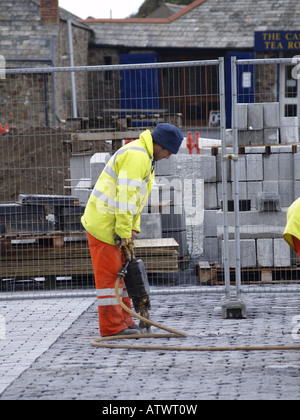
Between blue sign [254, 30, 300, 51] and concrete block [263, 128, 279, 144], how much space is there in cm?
1637

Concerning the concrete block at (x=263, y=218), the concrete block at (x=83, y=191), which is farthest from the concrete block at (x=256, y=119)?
the concrete block at (x=83, y=191)

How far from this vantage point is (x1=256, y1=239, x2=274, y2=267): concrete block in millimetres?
9062

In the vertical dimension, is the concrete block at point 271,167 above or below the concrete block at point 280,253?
above

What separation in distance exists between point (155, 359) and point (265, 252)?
136 inches

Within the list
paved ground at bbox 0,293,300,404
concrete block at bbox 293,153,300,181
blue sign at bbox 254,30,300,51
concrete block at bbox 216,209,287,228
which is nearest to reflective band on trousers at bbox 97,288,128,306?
paved ground at bbox 0,293,300,404

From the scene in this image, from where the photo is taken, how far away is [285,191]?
384 inches

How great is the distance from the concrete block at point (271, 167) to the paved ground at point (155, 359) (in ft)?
6.50

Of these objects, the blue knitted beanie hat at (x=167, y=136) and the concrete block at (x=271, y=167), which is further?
the concrete block at (x=271, y=167)

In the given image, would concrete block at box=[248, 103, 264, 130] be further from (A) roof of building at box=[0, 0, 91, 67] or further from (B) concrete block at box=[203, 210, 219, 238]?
(A) roof of building at box=[0, 0, 91, 67]

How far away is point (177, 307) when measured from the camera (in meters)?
8.12

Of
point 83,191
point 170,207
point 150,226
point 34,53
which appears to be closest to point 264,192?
point 170,207

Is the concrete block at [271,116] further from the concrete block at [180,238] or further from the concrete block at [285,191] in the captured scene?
the concrete block at [180,238]

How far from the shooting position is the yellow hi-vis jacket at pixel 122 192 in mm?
6383
